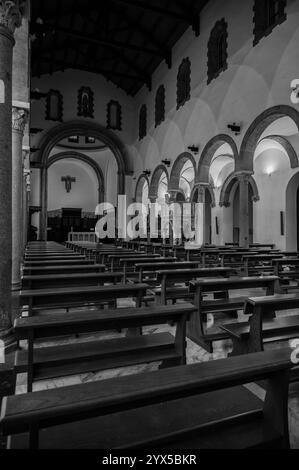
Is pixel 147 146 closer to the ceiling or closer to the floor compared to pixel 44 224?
closer to the ceiling

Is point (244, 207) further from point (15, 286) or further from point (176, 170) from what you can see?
point (15, 286)

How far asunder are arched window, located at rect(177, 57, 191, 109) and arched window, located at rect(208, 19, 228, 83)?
1874mm

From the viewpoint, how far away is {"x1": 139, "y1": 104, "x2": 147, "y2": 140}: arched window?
65.7 ft

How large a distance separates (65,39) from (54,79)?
348 cm

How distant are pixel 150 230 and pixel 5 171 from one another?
53.4 ft

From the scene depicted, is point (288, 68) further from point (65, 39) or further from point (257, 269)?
point (65, 39)

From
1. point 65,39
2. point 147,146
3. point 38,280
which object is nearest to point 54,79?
point 65,39

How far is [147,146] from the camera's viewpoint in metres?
19.4

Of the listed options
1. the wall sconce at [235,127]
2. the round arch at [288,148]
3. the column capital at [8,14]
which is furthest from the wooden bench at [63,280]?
the round arch at [288,148]

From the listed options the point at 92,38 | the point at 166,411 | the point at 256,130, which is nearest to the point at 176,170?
the point at 256,130

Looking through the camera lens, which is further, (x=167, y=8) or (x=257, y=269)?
(x=167, y=8)

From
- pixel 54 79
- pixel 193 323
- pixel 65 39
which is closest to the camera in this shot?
pixel 193 323

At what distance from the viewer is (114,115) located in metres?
21.2

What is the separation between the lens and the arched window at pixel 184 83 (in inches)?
585
